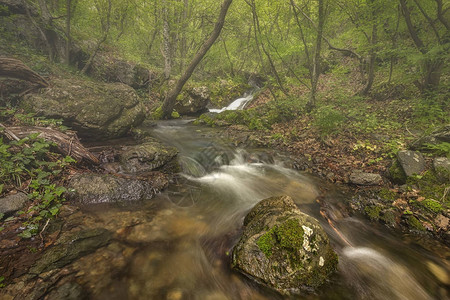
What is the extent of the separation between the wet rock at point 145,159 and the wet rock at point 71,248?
2.04m

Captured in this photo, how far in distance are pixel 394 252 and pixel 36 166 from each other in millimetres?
Answer: 6989

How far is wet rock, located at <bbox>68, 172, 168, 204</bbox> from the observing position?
13.6ft

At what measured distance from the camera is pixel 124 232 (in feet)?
11.6

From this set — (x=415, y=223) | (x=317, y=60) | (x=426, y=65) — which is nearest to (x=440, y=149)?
(x=415, y=223)

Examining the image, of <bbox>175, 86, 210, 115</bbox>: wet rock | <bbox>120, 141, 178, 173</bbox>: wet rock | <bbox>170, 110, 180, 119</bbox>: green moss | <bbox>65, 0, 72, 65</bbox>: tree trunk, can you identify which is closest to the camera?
<bbox>120, 141, 178, 173</bbox>: wet rock

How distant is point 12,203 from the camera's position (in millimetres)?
3398

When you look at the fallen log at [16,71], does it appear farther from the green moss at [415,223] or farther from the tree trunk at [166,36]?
the green moss at [415,223]

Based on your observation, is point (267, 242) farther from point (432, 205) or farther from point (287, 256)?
point (432, 205)

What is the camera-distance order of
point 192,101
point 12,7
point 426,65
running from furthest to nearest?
point 192,101 → point 12,7 → point 426,65

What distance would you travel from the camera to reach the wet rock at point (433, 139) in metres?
5.46

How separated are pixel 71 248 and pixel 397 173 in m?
7.16

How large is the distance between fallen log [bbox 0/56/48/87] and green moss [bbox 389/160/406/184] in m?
10.4

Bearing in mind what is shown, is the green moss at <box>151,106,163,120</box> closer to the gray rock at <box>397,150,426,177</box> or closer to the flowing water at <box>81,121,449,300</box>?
the flowing water at <box>81,121,449,300</box>

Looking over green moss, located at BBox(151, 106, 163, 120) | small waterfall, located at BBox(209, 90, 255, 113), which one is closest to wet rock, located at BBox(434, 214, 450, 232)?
green moss, located at BBox(151, 106, 163, 120)
